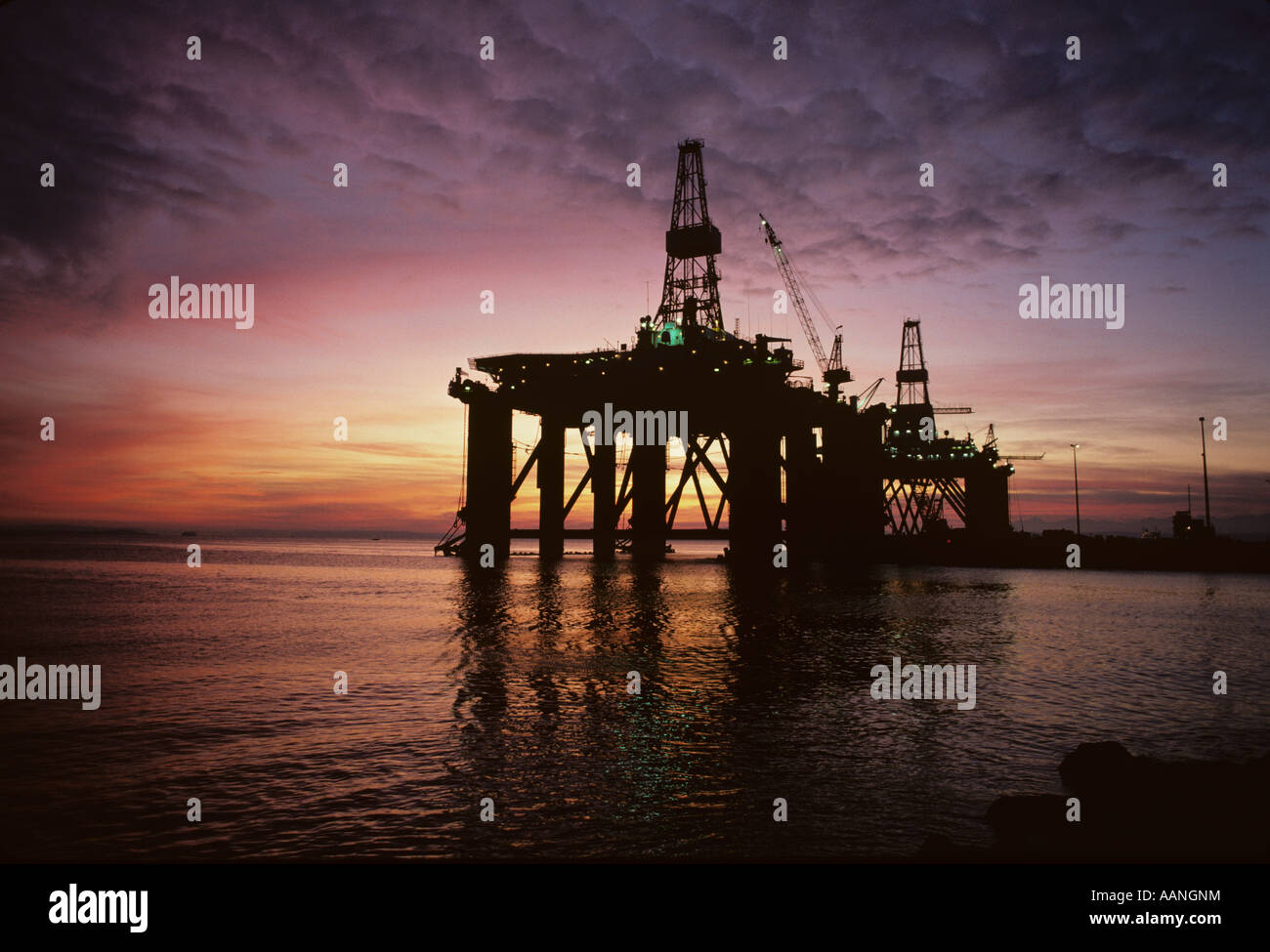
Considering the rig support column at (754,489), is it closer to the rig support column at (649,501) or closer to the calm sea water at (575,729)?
the rig support column at (649,501)

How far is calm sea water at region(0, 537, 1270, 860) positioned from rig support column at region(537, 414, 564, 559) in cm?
4963

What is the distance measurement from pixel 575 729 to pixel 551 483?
73.3m

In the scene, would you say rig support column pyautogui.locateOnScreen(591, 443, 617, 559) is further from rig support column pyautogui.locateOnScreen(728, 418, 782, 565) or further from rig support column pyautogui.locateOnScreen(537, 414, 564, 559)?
rig support column pyautogui.locateOnScreen(728, 418, 782, 565)

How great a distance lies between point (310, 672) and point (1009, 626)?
29.3 m

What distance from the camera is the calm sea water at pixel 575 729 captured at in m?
10.0

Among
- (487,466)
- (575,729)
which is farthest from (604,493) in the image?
(575,729)

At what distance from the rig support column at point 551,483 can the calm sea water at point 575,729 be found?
49630 millimetres

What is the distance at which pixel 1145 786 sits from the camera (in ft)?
34.7

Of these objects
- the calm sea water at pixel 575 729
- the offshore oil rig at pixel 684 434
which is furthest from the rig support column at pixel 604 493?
the calm sea water at pixel 575 729

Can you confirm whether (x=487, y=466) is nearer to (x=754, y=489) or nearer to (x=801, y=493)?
(x=754, y=489)

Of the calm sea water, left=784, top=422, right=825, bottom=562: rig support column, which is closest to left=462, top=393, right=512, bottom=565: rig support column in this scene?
left=784, top=422, right=825, bottom=562: rig support column

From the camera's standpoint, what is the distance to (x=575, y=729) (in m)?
15.6
